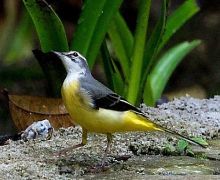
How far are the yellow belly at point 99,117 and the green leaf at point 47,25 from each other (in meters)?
0.90

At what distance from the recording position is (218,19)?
31.7 feet

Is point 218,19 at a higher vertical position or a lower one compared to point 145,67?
higher

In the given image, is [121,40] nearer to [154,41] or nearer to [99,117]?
[154,41]

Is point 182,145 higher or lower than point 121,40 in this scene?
lower

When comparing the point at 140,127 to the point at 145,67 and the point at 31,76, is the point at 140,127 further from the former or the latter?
the point at 31,76

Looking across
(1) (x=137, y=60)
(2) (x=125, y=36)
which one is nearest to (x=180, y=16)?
(2) (x=125, y=36)

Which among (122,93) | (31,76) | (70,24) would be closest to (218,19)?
(70,24)

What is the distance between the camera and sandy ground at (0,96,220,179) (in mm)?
3400

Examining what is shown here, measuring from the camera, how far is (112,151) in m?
3.86

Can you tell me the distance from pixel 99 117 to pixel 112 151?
16.0 inches

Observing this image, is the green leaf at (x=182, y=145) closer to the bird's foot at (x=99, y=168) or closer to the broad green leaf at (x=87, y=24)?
the bird's foot at (x=99, y=168)

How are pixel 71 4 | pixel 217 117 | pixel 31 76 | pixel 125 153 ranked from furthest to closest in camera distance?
pixel 71 4 → pixel 31 76 → pixel 217 117 → pixel 125 153

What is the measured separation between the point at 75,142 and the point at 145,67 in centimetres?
113

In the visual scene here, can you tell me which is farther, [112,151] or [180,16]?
[180,16]
